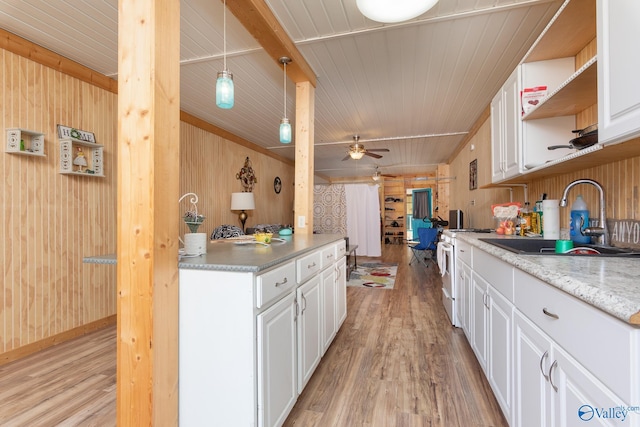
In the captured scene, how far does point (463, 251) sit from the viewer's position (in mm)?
2506

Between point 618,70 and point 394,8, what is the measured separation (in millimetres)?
1027

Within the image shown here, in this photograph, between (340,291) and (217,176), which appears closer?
(340,291)

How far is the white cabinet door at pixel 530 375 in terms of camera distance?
101 cm

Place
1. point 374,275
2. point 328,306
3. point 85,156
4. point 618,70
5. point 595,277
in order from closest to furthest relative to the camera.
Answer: point 595,277 < point 618,70 < point 328,306 < point 85,156 < point 374,275

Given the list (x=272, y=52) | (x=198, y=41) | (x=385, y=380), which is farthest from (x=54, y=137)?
(x=385, y=380)

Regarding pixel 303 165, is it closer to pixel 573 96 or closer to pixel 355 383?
pixel 355 383

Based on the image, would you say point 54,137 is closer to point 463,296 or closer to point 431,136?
point 463,296

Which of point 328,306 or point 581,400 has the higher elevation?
point 581,400

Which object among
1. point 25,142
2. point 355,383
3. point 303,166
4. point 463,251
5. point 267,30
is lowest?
point 355,383

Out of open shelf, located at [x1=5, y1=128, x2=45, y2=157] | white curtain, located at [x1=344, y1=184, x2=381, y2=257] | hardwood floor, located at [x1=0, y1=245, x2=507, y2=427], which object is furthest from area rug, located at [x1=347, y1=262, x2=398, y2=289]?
open shelf, located at [x1=5, y1=128, x2=45, y2=157]

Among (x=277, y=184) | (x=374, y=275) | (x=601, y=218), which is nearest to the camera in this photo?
(x=601, y=218)

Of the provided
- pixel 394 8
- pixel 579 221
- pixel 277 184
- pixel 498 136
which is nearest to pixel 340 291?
pixel 579 221

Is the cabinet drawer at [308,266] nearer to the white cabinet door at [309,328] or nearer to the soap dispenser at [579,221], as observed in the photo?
the white cabinet door at [309,328]

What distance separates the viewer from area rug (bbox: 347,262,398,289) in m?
4.44
